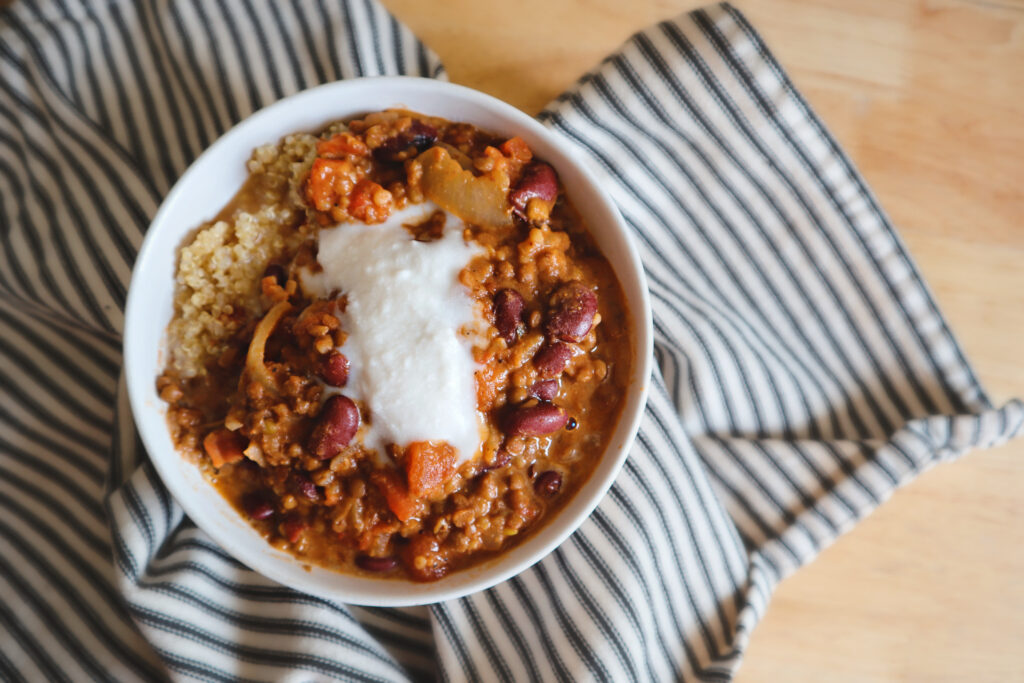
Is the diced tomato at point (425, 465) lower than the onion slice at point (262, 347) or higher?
lower

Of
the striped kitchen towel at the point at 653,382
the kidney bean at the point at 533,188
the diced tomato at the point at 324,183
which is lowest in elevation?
the striped kitchen towel at the point at 653,382

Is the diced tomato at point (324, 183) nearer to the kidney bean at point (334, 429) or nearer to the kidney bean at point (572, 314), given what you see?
the kidney bean at point (334, 429)

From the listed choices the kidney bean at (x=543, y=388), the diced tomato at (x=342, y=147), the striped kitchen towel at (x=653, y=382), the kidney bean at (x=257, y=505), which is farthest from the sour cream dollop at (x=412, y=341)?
the striped kitchen towel at (x=653, y=382)

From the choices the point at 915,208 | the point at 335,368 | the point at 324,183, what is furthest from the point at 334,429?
the point at 915,208

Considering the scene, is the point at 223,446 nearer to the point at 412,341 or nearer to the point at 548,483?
the point at 412,341

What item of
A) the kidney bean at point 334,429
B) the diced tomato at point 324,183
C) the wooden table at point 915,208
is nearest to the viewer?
the kidney bean at point 334,429

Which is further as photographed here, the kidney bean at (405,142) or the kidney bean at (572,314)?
the kidney bean at (405,142)

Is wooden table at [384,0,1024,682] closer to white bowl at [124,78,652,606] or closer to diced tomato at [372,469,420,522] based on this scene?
white bowl at [124,78,652,606]

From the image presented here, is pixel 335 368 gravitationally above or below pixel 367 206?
below
